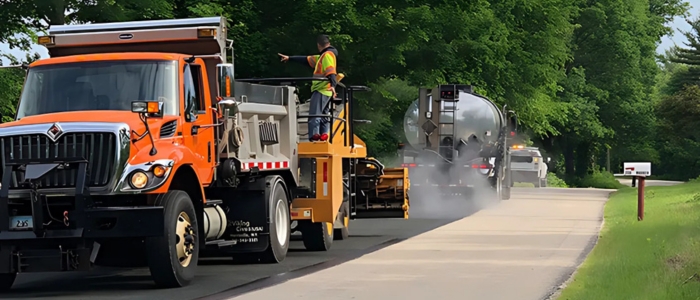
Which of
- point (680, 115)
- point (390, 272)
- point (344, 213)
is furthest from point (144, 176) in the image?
point (680, 115)

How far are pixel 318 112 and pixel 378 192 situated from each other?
15.5 feet

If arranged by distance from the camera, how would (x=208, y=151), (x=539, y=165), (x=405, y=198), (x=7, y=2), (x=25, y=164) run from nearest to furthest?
(x=25, y=164) → (x=208, y=151) → (x=405, y=198) → (x=7, y=2) → (x=539, y=165)

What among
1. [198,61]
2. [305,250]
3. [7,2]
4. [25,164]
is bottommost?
[305,250]

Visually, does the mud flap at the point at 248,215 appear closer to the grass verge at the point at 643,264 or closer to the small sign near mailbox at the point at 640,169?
the grass verge at the point at 643,264

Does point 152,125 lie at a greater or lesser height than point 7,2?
lesser

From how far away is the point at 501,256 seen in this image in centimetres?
1759

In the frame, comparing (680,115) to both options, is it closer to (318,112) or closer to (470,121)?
(470,121)

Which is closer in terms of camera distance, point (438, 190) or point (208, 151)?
point (208, 151)

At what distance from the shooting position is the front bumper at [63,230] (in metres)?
12.9

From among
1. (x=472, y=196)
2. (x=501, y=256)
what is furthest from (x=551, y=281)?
(x=472, y=196)

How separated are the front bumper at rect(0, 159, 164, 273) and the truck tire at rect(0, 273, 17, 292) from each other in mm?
834

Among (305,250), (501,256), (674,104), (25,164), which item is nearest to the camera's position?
(25,164)

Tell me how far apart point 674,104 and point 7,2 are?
46.7m

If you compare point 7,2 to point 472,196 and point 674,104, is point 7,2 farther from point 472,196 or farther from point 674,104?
point 674,104
